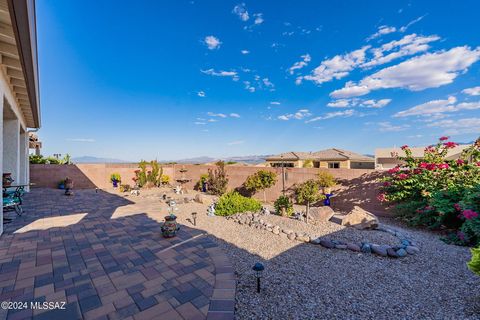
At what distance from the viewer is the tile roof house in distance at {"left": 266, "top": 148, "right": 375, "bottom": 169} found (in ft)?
69.8

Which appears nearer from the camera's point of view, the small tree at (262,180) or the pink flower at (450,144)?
the pink flower at (450,144)

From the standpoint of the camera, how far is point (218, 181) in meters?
10.3

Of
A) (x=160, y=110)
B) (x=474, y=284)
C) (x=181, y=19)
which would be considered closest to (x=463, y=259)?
(x=474, y=284)

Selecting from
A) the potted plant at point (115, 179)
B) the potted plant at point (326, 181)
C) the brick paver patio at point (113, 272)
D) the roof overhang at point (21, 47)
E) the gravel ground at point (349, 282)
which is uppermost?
the roof overhang at point (21, 47)

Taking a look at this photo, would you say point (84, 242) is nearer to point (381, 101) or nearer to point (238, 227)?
point (238, 227)

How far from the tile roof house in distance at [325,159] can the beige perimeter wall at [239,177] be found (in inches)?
417

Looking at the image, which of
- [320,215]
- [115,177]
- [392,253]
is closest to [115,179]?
[115,177]

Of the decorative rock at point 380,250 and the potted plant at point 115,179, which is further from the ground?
the potted plant at point 115,179

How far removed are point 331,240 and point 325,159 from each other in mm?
18951

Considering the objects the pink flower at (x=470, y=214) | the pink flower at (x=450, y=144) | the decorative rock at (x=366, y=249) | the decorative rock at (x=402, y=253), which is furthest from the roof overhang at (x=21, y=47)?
the pink flower at (x=450, y=144)

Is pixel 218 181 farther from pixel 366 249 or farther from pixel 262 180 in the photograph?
pixel 366 249

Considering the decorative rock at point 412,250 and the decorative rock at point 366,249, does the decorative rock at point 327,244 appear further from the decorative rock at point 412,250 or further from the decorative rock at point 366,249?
the decorative rock at point 412,250

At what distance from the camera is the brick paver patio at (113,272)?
83.2 inches

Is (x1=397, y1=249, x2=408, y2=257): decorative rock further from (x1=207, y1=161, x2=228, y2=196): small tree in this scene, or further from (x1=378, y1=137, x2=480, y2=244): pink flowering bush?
(x1=207, y1=161, x2=228, y2=196): small tree
